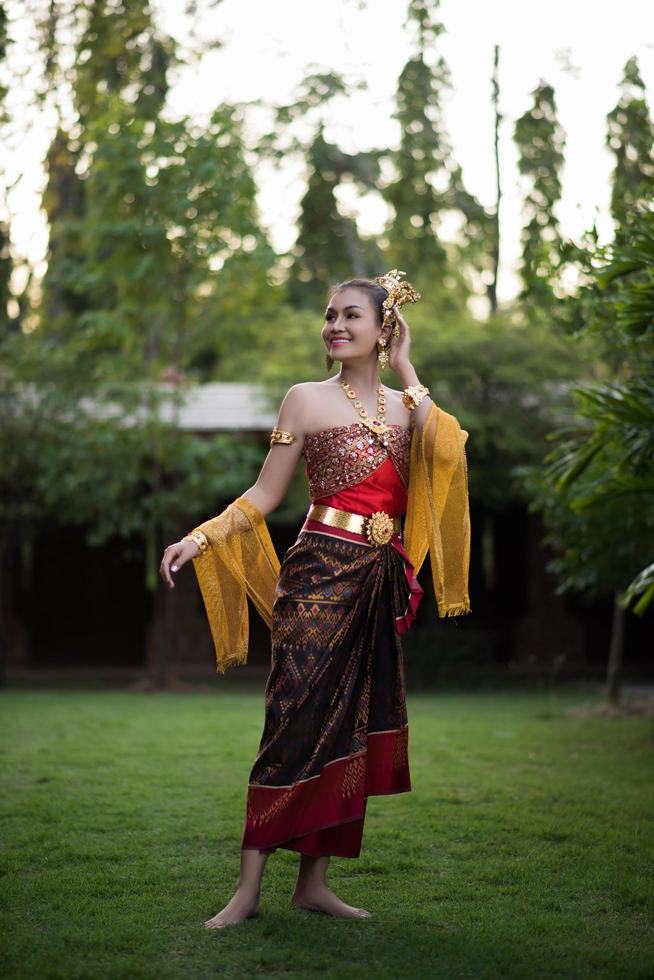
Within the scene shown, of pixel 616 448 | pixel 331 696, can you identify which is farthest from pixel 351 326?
pixel 616 448

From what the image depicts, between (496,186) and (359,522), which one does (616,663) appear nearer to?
(359,522)

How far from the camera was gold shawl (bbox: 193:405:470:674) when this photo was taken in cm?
372

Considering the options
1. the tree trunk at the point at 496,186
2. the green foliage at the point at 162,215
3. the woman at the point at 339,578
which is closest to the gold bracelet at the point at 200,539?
the woman at the point at 339,578

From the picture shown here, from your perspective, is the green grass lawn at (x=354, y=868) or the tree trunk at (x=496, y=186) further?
the tree trunk at (x=496, y=186)

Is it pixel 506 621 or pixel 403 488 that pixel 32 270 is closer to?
pixel 506 621

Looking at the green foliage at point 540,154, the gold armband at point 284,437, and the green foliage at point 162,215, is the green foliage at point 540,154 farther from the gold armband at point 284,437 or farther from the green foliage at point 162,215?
the gold armband at point 284,437

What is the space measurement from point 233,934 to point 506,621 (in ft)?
36.6

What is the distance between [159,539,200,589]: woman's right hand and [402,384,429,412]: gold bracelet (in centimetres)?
83

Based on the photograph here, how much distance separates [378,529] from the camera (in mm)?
3674

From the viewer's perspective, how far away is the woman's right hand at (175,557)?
11.3 feet

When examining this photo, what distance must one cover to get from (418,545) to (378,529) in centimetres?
22

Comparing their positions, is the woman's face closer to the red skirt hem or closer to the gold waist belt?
the gold waist belt

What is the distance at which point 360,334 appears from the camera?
372 cm

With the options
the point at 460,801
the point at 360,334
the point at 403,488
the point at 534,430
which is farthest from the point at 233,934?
the point at 534,430
